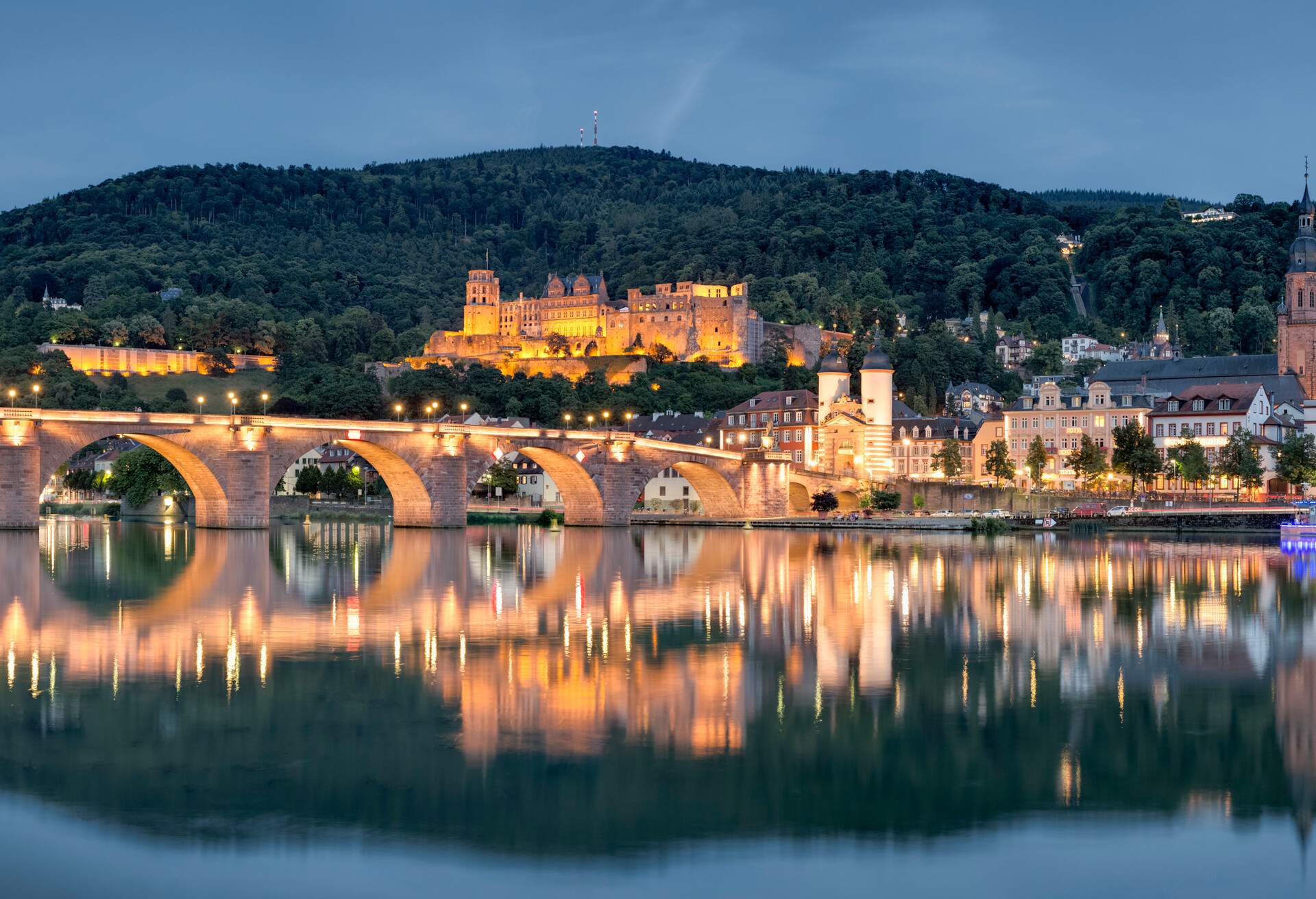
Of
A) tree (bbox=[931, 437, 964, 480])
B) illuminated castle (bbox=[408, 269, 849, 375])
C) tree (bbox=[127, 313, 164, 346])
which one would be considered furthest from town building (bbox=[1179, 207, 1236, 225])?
tree (bbox=[127, 313, 164, 346])

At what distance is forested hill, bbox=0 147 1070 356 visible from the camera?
150 meters

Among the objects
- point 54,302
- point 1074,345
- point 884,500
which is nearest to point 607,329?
point 1074,345

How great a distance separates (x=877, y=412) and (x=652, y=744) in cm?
6401

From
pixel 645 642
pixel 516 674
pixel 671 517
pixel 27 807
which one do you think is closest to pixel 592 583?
pixel 645 642

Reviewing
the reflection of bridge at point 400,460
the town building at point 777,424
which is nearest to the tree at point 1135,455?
the reflection of bridge at point 400,460

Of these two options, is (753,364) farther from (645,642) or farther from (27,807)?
(27,807)

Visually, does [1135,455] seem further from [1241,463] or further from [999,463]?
[999,463]

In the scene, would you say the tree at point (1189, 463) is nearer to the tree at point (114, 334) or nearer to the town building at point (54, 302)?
the tree at point (114, 334)

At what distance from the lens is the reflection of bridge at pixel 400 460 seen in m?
50.2

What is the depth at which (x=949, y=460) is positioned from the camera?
78.8 meters

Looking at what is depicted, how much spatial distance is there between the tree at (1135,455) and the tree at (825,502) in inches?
510

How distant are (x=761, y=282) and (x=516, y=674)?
135363 millimetres

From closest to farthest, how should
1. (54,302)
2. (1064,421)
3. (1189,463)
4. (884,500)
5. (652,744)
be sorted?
1. (652,744)
2. (1189,463)
3. (884,500)
4. (1064,421)
5. (54,302)

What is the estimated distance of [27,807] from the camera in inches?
507
